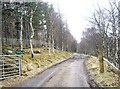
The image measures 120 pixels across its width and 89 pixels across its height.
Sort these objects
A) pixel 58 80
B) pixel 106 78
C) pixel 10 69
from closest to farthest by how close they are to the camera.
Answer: pixel 106 78 → pixel 58 80 → pixel 10 69

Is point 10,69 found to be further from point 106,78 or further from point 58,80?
point 106,78

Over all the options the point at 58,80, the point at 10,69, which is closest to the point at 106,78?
the point at 58,80

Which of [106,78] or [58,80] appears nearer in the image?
[106,78]

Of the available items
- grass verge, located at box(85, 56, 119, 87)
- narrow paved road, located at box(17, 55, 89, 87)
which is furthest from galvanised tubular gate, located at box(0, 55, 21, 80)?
grass verge, located at box(85, 56, 119, 87)

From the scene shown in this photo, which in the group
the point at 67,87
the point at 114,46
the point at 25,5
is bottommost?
the point at 67,87

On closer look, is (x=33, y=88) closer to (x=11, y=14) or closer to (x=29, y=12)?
(x=11, y=14)

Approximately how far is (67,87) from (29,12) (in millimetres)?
22420

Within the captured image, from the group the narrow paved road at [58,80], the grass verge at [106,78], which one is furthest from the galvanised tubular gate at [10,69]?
the grass verge at [106,78]

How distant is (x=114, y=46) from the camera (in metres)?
25.3

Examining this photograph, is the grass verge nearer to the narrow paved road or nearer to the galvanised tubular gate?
the narrow paved road

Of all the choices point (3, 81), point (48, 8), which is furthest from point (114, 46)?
point (48, 8)

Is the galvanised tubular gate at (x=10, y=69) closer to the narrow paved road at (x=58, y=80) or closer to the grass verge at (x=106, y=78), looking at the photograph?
the narrow paved road at (x=58, y=80)

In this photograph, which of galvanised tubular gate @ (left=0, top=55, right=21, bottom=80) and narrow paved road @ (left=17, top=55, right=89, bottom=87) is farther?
galvanised tubular gate @ (left=0, top=55, right=21, bottom=80)

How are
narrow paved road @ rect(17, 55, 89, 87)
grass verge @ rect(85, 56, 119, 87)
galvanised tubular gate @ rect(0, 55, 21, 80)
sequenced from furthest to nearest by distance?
1. galvanised tubular gate @ rect(0, 55, 21, 80)
2. narrow paved road @ rect(17, 55, 89, 87)
3. grass verge @ rect(85, 56, 119, 87)
